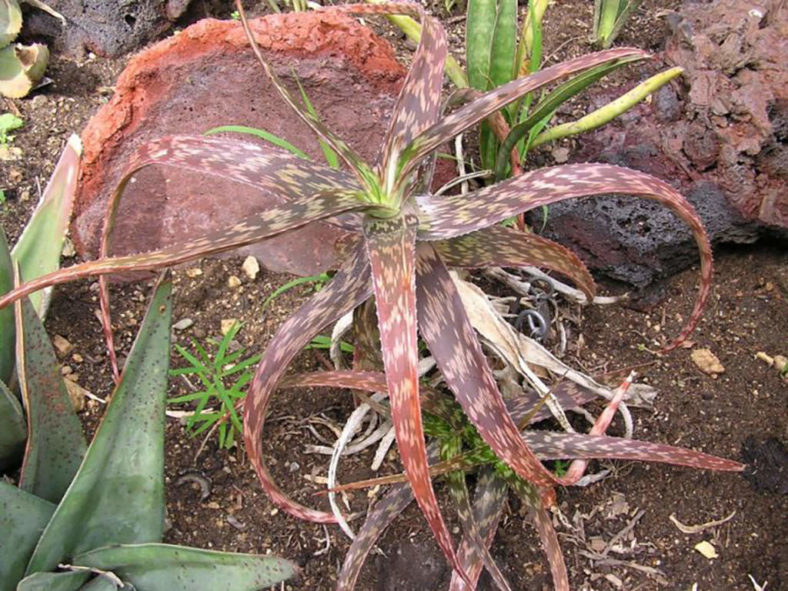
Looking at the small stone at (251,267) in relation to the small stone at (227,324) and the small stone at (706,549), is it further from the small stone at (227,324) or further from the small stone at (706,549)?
the small stone at (706,549)

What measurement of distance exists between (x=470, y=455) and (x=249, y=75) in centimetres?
81

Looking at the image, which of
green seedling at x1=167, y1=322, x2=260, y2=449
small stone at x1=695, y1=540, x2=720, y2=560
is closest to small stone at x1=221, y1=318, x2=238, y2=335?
green seedling at x1=167, y1=322, x2=260, y2=449

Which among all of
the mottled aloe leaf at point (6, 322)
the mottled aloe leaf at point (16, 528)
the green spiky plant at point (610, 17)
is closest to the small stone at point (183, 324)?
the mottled aloe leaf at point (6, 322)

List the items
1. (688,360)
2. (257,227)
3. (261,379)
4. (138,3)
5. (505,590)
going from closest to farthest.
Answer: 1. (257,227)
2. (261,379)
3. (505,590)
4. (688,360)
5. (138,3)

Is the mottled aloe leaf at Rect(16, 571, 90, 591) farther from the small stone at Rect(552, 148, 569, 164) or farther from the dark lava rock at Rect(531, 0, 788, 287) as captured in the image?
the small stone at Rect(552, 148, 569, 164)

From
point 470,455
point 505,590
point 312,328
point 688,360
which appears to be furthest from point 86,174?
point 688,360

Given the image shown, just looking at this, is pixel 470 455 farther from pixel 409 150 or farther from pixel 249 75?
pixel 249 75

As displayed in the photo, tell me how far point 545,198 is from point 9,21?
138cm

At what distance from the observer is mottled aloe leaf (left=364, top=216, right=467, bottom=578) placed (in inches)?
30.6

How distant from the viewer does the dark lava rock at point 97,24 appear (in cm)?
186

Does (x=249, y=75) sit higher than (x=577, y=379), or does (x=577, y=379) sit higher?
(x=249, y=75)

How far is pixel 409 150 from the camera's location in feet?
2.96

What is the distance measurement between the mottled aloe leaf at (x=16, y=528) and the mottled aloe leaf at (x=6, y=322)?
0.65 ft

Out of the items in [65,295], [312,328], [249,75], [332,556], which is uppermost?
[249,75]
